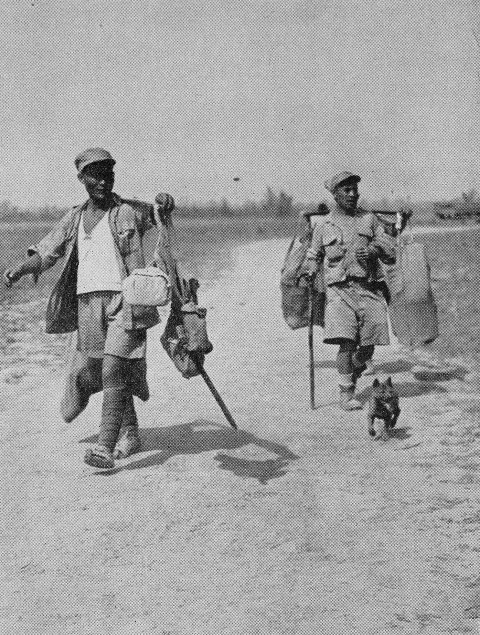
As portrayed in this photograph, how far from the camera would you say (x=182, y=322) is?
6.55 m

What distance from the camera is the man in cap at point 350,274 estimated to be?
8539 mm

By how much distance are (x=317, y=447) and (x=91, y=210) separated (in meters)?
2.32

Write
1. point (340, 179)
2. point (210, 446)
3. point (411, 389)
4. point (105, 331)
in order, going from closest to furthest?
point (105, 331)
point (210, 446)
point (340, 179)
point (411, 389)

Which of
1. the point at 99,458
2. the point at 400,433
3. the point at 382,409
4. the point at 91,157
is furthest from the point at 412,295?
the point at 99,458

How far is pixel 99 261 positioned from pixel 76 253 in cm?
27

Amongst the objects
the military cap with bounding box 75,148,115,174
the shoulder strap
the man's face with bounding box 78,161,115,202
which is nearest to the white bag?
the shoulder strap

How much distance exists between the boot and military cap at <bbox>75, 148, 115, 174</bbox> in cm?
307

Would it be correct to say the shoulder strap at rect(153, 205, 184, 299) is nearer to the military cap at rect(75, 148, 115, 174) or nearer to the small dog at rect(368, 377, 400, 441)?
the military cap at rect(75, 148, 115, 174)

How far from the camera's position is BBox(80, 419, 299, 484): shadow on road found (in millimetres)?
6629

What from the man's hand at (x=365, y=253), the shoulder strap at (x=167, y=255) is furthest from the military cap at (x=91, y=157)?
the man's hand at (x=365, y=253)

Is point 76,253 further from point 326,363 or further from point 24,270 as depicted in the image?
point 326,363

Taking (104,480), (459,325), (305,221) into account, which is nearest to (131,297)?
(104,480)

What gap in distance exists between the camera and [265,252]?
1470 inches

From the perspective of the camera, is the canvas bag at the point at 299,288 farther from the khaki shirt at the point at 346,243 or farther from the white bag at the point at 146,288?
the white bag at the point at 146,288
